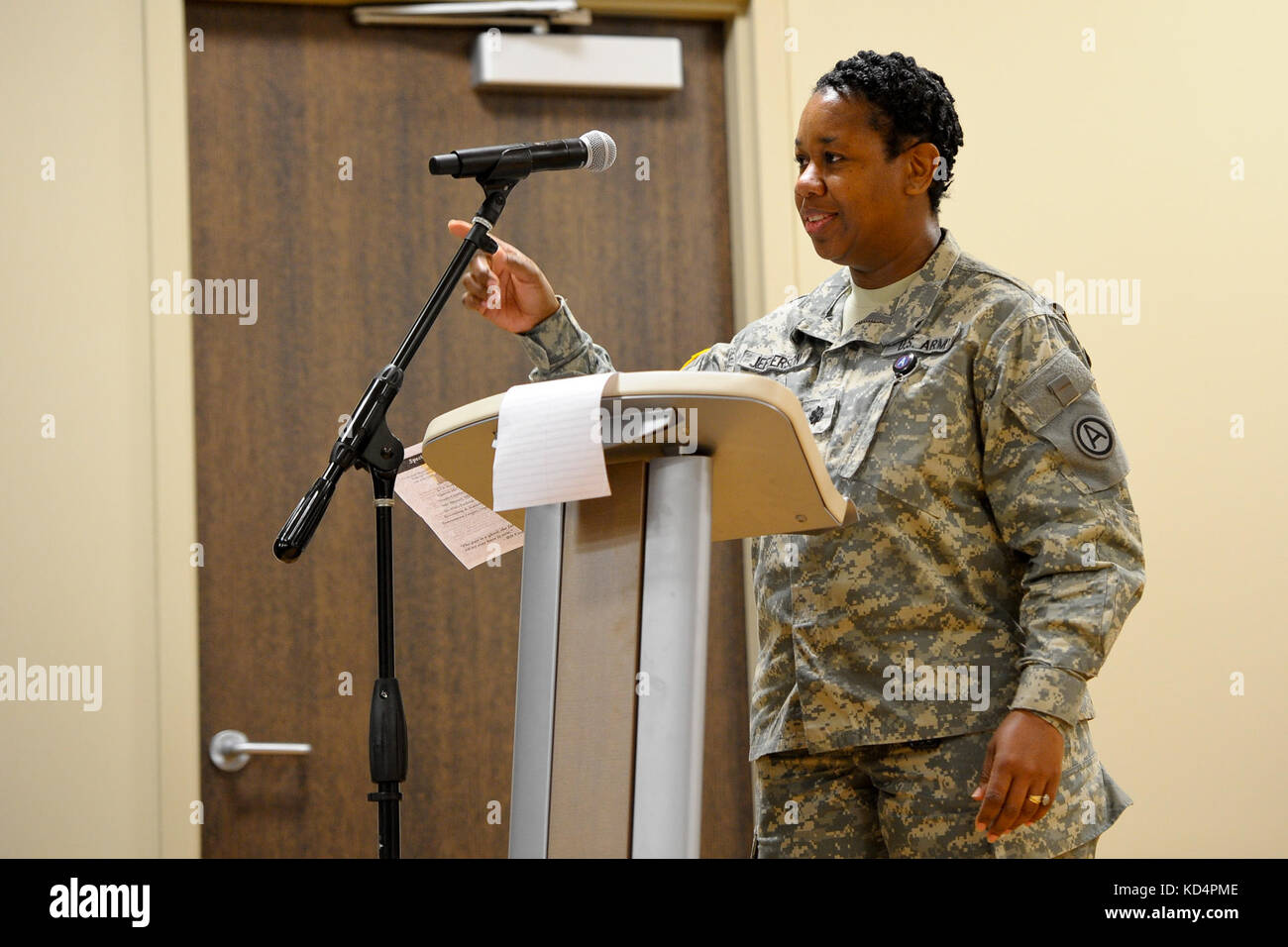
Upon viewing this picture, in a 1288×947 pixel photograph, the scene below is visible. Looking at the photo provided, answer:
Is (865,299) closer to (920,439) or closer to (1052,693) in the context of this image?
(920,439)

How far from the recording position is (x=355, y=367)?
2660mm

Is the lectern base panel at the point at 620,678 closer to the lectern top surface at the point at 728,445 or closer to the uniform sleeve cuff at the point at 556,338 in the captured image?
the lectern top surface at the point at 728,445

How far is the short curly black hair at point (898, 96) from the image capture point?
172 centimetres

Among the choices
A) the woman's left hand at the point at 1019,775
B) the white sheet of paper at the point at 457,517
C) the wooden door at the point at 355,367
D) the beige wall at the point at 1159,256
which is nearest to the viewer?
the woman's left hand at the point at 1019,775

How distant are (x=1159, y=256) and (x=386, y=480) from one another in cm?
193

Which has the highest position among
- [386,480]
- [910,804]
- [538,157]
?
[538,157]

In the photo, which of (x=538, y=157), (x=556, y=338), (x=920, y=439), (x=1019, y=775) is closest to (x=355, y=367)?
(x=556, y=338)

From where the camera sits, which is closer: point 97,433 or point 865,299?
point 865,299

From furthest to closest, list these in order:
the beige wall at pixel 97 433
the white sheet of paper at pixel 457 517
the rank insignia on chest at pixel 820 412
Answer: the beige wall at pixel 97 433 < the rank insignia on chest at pixel 820 412 < the white sheet of paper at pixel 457 517

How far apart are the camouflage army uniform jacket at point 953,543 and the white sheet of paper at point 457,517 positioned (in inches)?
14.2

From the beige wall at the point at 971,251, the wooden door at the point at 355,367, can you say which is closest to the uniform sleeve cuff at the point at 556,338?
the wooden door at the point at 355,367
